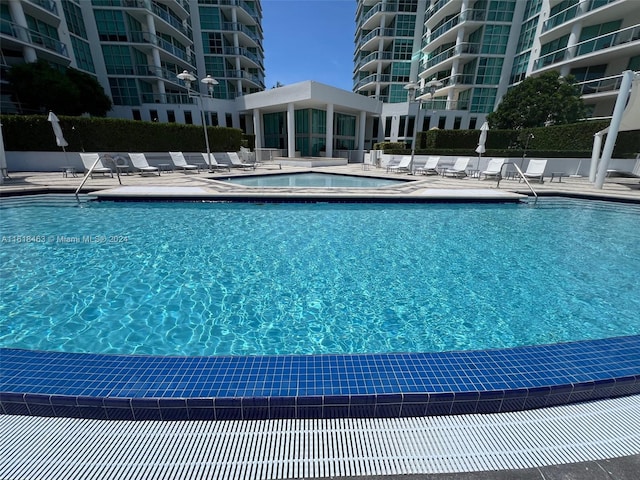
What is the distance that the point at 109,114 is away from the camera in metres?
25.1

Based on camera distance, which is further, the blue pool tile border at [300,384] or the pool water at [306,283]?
the pool water at [306,283]

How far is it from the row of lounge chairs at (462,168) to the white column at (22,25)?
2469 cm

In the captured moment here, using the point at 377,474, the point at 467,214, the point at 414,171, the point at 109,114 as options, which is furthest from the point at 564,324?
the point at 109,114

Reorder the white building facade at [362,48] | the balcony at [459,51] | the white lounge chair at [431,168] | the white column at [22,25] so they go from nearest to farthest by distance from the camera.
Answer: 1. the white lounge chair at [431,168]
2. the white column at [22,25]
3. the white building facade at [362,48]
4. the balcony at [459,51]

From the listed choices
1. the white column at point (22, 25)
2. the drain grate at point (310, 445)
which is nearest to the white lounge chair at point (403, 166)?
the drain grate at point (310, 445)

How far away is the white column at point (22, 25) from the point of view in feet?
55.9

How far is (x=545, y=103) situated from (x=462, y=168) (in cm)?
1008

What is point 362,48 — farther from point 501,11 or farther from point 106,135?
point 106,135

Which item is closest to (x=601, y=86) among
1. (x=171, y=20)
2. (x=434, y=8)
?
(x=434, y=8)

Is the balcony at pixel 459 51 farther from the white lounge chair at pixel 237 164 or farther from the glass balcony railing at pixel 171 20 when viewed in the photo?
the glass balcony railing at pixel 171 20

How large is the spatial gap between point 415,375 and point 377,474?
749mm

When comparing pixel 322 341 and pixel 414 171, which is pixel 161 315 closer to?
pixel 322 341

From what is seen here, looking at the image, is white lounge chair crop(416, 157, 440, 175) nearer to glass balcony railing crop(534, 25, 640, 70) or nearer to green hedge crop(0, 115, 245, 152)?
green hedge crop(0, 115, 245, 152)

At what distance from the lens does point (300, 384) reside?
6.59 feet
